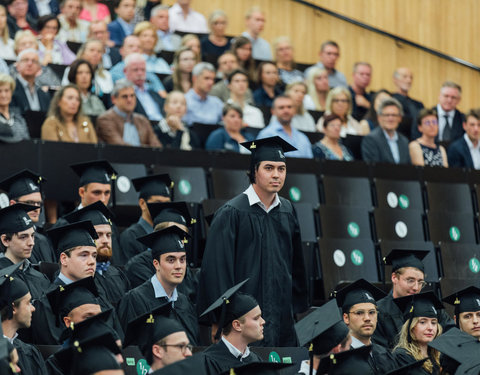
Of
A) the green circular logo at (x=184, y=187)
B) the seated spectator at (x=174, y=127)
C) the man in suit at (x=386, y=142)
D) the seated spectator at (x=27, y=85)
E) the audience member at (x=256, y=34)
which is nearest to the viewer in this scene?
the green circular logo at (x=184, y=187)

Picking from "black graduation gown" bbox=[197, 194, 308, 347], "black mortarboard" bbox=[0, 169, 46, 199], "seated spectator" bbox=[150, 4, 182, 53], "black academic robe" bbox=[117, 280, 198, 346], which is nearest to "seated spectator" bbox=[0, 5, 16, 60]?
"seated spectator" bbox=[150, 4, 182, 53]

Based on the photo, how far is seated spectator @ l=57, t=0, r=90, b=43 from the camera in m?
12.1

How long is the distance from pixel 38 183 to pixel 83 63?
2326 mm

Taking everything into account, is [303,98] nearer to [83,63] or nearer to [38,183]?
[83,63]

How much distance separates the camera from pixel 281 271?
6.82m

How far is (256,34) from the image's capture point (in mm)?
13273

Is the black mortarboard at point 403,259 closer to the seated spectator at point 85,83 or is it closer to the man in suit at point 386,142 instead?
the man in suit at point 386,142

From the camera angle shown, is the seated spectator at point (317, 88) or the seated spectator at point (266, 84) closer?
the seated spectator at point (266, 84)

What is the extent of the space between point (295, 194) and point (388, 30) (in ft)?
18.9

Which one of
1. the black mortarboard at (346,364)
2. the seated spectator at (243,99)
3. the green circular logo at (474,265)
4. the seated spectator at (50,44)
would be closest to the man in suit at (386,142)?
the seated spectator at (243,99)

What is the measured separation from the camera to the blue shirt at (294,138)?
1029 centimetres

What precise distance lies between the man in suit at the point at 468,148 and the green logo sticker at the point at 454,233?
1.47 metres

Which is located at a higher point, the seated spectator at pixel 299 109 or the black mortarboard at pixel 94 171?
the seated spectator at pixel 299 109

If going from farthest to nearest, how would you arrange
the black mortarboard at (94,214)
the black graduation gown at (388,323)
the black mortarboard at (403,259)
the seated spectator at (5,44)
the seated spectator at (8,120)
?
the seated spectator at (5,44)
the seated spectator at (8,120)
the black mortarboard at (403,259)
the black graduation gown at (388,323)
the black mortarboard at (94,214)
